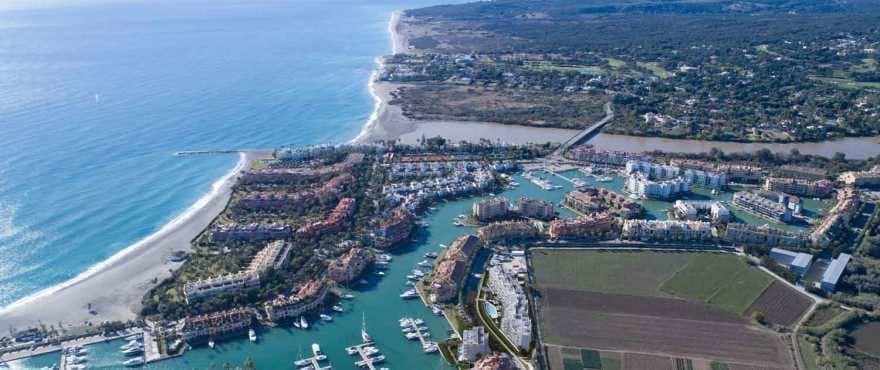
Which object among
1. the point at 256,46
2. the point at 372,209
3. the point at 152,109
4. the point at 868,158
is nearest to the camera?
the point at 372,209

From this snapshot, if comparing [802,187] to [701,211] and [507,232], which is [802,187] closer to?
[701,211]

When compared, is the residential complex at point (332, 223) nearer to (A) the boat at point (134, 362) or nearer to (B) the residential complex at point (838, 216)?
(A) the boat at point (134, 362)

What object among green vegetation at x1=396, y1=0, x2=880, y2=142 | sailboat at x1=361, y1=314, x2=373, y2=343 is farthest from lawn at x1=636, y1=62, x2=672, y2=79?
sailboat at x1=361, y1=314, x2=373, y2=343

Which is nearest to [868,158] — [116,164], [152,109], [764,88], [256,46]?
[764,88]

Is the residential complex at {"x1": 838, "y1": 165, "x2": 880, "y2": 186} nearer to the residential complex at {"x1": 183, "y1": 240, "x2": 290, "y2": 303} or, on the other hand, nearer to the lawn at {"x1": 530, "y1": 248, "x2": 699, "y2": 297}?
the lawn at {"x1": 530, "y1": 248, "x2": 699, "y2": 297}

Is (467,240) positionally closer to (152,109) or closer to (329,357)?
(329,357)
